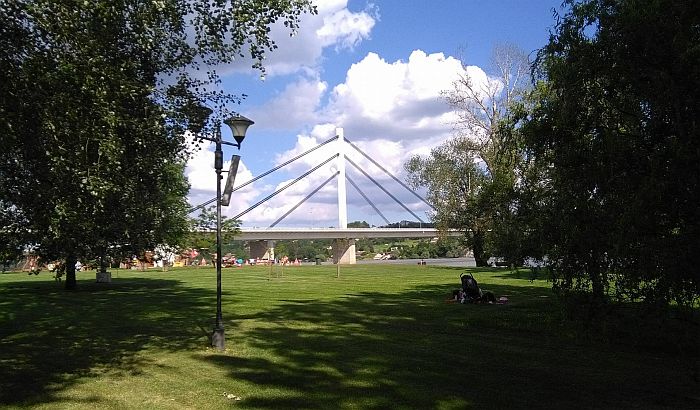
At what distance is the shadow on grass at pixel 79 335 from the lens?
318 inches

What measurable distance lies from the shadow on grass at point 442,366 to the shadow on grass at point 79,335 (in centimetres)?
150

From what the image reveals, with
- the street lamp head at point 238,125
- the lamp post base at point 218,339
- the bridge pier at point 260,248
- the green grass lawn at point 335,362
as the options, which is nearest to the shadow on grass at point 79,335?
the green grass lawn at point 335,362

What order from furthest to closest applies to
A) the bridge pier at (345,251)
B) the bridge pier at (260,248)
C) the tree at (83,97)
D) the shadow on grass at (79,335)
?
the bridge pier at (260,248)
the bridge pier at (345,251)
the shadow on grass at (79,335)
the tree at (83,97)

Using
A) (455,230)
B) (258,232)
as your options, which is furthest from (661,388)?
(258,232)

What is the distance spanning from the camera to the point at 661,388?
301 inches

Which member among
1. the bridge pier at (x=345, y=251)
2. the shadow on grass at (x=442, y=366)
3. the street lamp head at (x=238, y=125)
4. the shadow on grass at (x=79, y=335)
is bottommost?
the shadow on grass at (x=442, y=366)

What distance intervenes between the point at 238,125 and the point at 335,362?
175 inches

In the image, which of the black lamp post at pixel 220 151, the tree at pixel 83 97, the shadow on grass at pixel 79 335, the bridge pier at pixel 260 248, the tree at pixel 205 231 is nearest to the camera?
the tree at pixel 83 97

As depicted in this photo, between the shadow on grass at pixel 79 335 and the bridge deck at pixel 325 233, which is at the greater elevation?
the bridge deck at pixel 325 233

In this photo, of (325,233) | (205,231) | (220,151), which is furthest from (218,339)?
(325,233)

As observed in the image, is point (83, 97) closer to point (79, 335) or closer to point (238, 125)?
point (238, 125)

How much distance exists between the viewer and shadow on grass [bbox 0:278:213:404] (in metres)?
8.09

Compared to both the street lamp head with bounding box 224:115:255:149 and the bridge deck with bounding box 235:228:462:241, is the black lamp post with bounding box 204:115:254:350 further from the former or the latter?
the bridge deck with bounding box 235:228:462:241

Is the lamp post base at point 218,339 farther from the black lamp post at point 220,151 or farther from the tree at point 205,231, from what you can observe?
the tree at point 205,231
